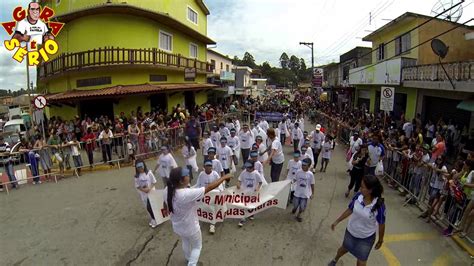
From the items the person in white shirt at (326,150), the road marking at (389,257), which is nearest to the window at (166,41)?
the person in white shirt at (326,150)

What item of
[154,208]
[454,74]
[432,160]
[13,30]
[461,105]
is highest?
[13,30]

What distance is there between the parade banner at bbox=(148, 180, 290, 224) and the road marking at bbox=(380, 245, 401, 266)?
2166mm

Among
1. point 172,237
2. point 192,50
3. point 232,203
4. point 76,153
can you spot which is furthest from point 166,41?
point 172,237

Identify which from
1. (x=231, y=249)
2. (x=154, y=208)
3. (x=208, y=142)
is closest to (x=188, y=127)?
(x=208, y=142)

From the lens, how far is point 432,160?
8.38 metres

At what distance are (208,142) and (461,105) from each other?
9.70 m

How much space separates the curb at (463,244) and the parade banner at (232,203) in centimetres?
327

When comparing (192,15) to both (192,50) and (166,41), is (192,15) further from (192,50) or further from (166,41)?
(166,41)

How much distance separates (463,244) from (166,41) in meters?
19.8

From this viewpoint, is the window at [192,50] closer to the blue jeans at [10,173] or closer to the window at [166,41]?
the window at [166,41]

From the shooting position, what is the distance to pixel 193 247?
187 inches

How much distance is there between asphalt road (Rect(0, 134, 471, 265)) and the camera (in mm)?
5629

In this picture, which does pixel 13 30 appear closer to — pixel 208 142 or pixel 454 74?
pixel 208 142

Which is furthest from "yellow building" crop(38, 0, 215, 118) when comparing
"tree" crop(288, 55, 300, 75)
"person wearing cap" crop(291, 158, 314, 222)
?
"tree" crop(288, 55, 300, 75)
